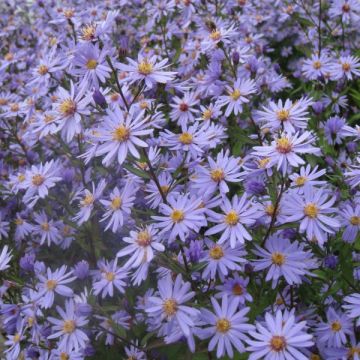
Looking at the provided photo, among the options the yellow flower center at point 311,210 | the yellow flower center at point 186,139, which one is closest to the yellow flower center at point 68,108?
the yellow flower center at point 186,139

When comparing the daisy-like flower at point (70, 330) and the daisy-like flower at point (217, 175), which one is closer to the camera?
the daisy-like flower at point (217, 175)

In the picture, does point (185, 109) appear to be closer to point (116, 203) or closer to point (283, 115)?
point (283, 115)

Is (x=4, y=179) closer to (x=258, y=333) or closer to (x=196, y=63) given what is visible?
(x=196, y=63)

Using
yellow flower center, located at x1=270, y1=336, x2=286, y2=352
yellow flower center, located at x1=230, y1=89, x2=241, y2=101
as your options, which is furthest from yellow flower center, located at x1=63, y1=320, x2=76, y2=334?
yellow flower center, located at x1=230, y1=89, x2=241, y2=101

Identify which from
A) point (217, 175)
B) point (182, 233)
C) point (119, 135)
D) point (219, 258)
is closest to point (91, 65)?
point (119, 135)

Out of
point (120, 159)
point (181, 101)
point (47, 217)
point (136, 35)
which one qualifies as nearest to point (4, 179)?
point (47, 217)

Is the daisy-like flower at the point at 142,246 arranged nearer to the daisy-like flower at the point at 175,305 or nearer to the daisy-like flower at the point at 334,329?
the daisy-like flower at the point at 175,305
